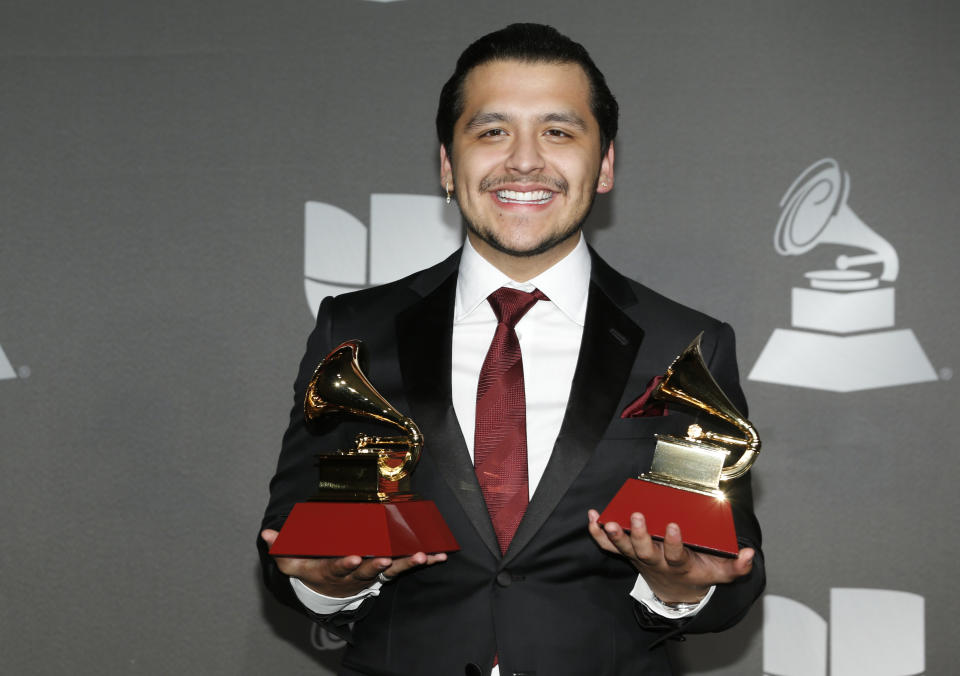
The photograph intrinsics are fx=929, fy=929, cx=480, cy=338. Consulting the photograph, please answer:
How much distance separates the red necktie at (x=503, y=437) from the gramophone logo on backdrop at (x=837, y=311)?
1773 mm

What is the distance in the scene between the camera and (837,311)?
133 inches

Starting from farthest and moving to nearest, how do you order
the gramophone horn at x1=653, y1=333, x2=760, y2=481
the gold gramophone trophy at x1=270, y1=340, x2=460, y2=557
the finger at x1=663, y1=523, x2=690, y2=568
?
the gramophone horn at x1=653, y1=333, x2=760, y2=481 → the gold gramophone trophy at x1=270, y1=340, x2=460, y2=557 → the finger at x1=663, y1=523, x2=690, y2=568

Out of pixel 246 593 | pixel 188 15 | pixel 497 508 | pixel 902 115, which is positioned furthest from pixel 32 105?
pixel 902 115

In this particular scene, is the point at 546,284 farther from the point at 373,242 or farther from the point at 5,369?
the point at 5,369

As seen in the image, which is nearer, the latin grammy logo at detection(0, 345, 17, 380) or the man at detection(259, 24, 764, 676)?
the man at detection(259, 24, 764, 676)

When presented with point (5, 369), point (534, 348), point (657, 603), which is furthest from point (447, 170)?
point (5, 369)

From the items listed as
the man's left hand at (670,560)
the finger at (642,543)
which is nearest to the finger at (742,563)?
the man's left hand at (670,560)

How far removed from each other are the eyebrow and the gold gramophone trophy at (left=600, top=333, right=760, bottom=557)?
0.57 m

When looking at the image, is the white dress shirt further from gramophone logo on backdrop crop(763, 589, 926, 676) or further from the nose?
gramophone logo on backdrop crop(763, 589, 926, 676)

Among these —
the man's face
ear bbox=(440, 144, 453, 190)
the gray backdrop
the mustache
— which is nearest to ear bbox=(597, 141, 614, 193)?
the man's face

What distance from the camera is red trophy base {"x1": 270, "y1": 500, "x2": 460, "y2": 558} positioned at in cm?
165

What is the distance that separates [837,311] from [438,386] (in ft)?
6.72

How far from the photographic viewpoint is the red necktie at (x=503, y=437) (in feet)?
5.93

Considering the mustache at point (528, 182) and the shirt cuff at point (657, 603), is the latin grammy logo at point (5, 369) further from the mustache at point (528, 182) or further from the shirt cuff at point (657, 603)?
the shirt cuff at point (657, 603)
